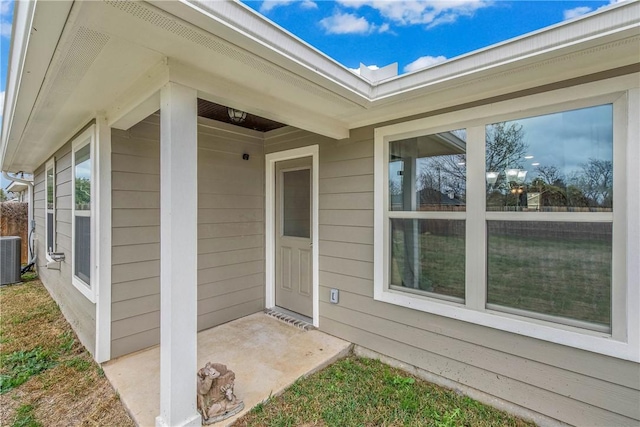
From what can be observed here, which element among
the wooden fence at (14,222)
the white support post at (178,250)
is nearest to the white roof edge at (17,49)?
the white support post at (178,250)

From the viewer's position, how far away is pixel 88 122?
2828 millimetres

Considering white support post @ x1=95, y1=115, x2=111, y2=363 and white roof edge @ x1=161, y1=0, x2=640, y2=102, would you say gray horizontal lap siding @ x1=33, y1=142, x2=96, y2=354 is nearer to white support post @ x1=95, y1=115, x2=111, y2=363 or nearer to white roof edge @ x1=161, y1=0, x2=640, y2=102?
white support post @ x1=95, y1=115, x2=111, y2=363

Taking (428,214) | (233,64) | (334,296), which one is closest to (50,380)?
(334,296)

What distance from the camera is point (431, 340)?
2.50 metres

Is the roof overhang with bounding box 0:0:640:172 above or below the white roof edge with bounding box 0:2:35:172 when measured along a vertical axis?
below

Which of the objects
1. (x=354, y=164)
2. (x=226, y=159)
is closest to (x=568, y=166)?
(x=354, y=164)

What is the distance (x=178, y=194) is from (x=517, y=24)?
2701 millimetres

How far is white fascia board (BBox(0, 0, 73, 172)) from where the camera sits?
129 cm

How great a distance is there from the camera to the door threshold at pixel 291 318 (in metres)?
3.40

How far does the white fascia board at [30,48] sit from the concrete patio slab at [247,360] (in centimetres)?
232

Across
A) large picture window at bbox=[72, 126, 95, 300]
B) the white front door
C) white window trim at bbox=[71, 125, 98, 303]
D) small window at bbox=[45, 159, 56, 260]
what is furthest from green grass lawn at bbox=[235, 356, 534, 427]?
small window at bbox=[45, 159, 56, 260]

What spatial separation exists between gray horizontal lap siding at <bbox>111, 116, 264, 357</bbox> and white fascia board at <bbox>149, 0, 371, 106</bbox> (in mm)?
1895

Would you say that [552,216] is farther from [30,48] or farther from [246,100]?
[30,48]

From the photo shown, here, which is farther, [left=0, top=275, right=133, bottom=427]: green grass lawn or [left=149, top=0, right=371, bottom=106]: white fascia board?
[left=0, top=275, right=133, bottom=427]: green grass lawn
